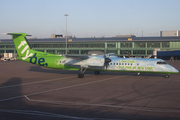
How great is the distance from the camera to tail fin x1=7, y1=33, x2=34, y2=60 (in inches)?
988

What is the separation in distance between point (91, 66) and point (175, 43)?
5843cm

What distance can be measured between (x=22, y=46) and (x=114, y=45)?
5348 centimetres

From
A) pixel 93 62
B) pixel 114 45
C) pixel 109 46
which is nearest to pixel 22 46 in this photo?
pixel 93 62

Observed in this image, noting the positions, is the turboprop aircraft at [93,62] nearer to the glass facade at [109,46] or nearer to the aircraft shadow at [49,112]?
the aircraft shadow at [49,112]

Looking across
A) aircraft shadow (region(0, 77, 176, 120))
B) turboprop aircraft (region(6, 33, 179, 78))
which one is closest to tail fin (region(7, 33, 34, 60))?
turboprop aircraft (region(6, 33, 179, 78))

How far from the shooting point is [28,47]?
85.3ft

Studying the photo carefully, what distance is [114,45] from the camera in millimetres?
75312

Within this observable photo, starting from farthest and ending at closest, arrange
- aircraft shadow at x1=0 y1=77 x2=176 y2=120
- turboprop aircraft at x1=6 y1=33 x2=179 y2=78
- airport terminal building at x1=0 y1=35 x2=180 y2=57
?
airport terminal building at x1=0 y1=35 x2=180 y2=57, turboprop aircraft at x1=6 y1=33 x2=179 y2=78, aircraft shadow at x1=0 y1=77 x2=176 y2=120

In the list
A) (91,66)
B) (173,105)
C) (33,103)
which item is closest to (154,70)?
(91,66)

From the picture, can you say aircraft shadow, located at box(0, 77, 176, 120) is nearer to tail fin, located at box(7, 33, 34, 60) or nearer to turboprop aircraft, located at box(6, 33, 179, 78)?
turboprop aircraft, located at box(6, 33, 179, 78)

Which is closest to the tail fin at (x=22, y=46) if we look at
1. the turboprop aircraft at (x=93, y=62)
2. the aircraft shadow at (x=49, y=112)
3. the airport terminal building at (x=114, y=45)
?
the turboprop aircraft at (x=93, y=62)

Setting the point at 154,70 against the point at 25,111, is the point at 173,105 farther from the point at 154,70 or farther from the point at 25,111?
the point at 154,70

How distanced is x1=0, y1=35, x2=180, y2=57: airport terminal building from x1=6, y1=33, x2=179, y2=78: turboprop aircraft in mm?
45933

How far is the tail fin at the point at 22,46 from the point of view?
82.3 ft
